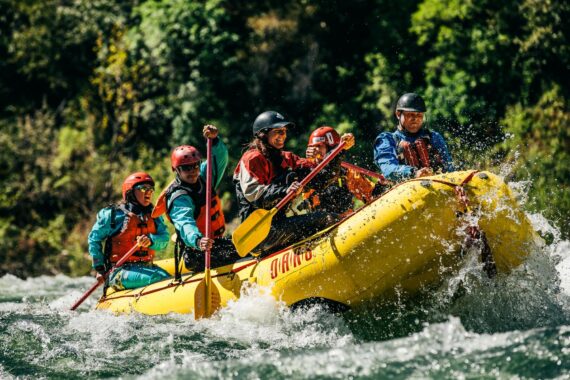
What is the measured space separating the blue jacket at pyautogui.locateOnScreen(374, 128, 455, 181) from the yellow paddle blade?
1.20m

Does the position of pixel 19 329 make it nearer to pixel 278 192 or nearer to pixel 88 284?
pixel 278 192

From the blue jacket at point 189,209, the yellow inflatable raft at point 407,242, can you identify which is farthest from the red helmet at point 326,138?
the yellow inflatable raft at point 407,242

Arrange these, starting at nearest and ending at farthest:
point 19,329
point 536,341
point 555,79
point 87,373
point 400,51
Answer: point 536,341, point 87,373, point 19,329, point 555,79, point 400,51

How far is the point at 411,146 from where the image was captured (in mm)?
7109

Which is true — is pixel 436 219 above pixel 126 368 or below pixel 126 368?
above

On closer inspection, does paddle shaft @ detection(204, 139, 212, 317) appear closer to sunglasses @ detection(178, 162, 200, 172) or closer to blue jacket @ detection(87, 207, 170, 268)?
sunglasses @ detection(178, 162, 200, 172)

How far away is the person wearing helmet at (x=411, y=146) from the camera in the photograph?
7082mm

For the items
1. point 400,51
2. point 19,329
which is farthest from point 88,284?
point 400,51

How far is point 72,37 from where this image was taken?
55.1 ft

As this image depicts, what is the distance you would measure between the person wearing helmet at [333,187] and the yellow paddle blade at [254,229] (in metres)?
1.05

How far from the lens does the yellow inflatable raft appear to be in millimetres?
5656

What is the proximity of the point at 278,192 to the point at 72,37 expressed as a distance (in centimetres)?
1172

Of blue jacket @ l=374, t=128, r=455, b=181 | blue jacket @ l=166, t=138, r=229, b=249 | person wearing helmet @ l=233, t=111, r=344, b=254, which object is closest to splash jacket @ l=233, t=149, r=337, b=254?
person wearing helmet @ l=233, t=111, r=344, b=254

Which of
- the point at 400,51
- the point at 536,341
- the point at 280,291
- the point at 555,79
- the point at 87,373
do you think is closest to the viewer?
the point at 536,341
